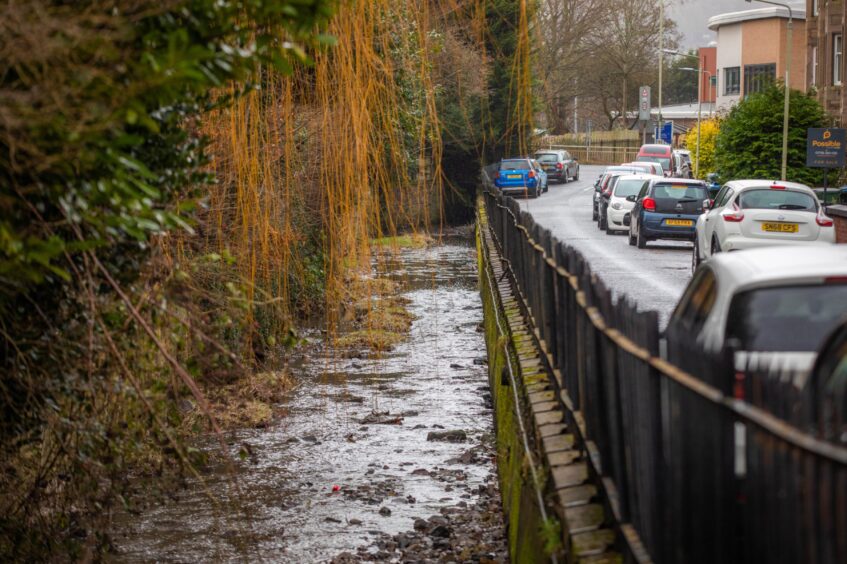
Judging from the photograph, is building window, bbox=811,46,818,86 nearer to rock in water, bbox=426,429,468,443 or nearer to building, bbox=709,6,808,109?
building, bbox=709,6,808,109

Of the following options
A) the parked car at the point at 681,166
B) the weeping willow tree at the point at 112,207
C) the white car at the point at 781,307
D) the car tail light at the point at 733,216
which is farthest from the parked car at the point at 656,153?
the white car at the point at 781,307

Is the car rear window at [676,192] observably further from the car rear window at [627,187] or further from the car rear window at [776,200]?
the car rear window at [776,200]

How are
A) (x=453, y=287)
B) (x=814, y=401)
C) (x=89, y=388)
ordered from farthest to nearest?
(x=453, y=287) → (x=89, y=388) → (x=814, y=401)

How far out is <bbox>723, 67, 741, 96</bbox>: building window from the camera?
7439 cm

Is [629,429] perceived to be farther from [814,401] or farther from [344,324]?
[344,324]

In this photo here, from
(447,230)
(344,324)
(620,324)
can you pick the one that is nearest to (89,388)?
(620,324)

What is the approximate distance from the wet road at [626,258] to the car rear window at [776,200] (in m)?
1.90

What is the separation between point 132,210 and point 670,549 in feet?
7.49

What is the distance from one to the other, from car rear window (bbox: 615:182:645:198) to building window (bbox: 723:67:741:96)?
134 ft

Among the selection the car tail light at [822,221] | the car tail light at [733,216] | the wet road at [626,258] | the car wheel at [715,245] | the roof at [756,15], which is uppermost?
the roof at [756,15]

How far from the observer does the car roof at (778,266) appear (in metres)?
6.45

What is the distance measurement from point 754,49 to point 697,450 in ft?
239

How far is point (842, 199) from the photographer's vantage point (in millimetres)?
32031

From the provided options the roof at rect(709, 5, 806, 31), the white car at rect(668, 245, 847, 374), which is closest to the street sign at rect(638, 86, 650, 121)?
the roof at rect(709, 5, 806, 31)
